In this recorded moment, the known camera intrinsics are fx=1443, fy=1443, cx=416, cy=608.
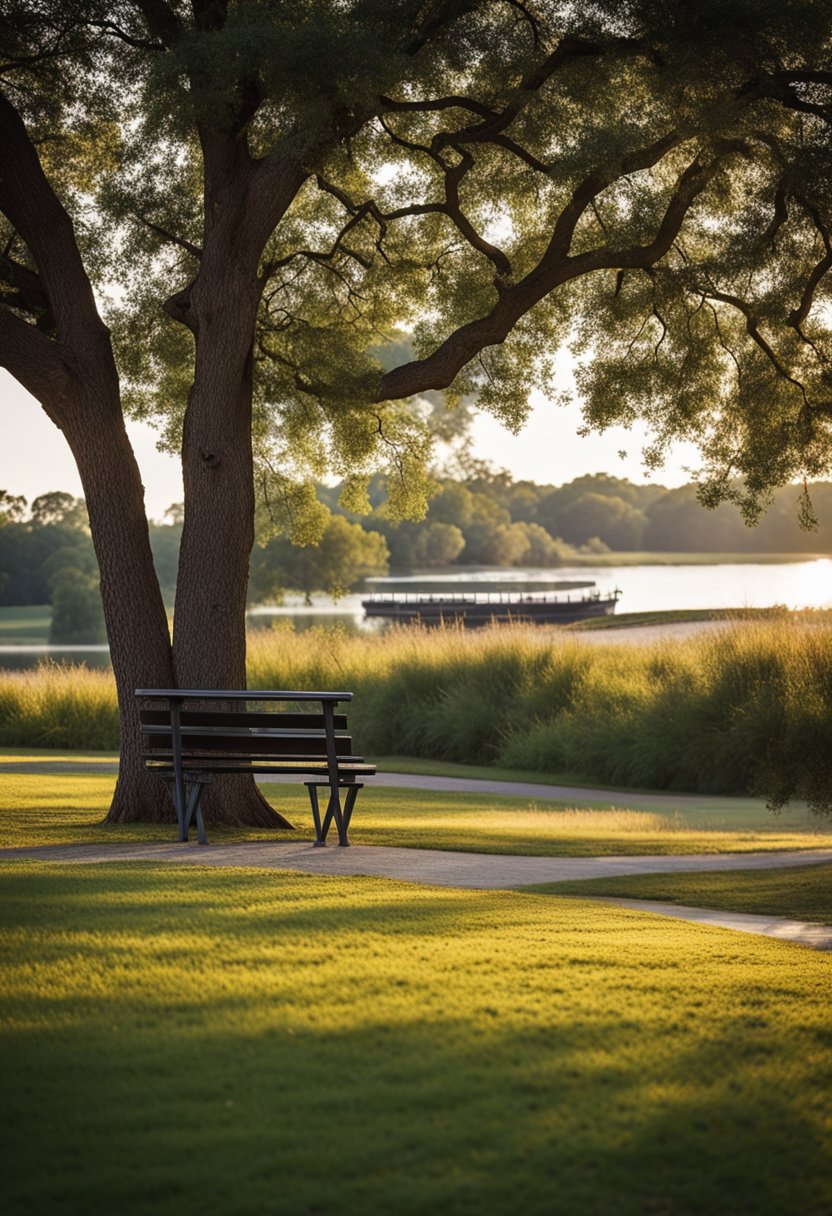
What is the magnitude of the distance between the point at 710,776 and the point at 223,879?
11.9 meters

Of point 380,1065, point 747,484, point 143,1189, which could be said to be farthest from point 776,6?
point 143,1189

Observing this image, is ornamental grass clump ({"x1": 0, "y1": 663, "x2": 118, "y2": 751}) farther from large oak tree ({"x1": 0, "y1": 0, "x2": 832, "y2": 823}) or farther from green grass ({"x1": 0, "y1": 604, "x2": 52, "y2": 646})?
green grass ({"x1": 0, "y1": 604, "x2": 52, "y2": 646})

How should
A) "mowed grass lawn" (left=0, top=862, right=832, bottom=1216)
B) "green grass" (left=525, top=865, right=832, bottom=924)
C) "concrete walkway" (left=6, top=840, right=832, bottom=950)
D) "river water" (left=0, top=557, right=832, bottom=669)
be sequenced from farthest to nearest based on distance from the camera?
1. "river water" (left=0, top=557, right=832, bottom=669)
2. "green grass" (left=525, top=865, right=832, bottom=924)
3. "concrete walkway" (left=6, top=840, right=832, bottom=950)
4. "mowed grass lawn" (left=0, top=862, right=832, bottom=1216)

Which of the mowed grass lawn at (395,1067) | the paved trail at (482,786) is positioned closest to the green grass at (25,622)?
the paved trail at (482,786)

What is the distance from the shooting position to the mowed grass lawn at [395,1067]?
3332mm

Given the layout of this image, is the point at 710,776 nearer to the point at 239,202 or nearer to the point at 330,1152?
the point at 239,202

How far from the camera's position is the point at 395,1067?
4.04 metres

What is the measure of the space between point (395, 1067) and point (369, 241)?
10304 mm

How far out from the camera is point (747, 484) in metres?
11.8

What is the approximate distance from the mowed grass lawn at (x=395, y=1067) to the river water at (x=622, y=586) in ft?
150

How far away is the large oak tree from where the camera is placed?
9.93 m

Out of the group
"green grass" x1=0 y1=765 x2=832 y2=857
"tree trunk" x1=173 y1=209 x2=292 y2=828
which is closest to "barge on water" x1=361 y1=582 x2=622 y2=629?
"green grass" x1=0 y1=765 x2=832 y2=857

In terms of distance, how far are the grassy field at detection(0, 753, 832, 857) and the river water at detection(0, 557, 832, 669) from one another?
117ft

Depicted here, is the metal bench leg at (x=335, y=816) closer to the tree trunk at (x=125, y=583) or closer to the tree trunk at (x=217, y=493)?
the tree trunk at (x=217, y=493)
